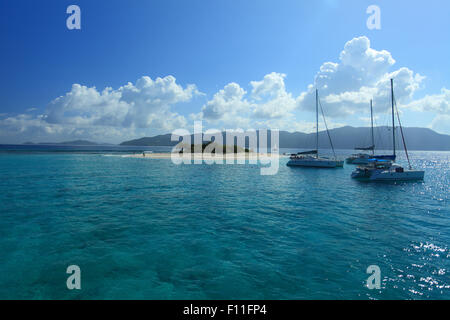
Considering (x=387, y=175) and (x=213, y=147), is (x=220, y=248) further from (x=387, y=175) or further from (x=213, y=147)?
(x=213, y=147)

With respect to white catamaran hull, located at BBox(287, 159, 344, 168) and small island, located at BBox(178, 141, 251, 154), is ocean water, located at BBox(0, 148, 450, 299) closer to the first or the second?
white catamaran hull, located at BBox(287, 159, 344, 168)

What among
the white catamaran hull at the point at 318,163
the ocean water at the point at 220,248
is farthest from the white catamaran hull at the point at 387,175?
the white catamaran hull at the point at 318,163

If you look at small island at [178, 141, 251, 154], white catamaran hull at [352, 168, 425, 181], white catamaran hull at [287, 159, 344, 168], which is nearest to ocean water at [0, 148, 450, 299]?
white catamaran hull at [352, 168, 425, 181]

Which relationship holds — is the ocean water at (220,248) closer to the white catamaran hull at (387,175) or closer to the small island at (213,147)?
the white catamaran hull at (387,175)

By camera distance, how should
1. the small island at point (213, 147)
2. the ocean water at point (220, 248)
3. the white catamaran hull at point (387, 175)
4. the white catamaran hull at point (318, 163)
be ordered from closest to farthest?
the ocean water at point (220, 248), the white catamaran hull at point (387, 175), the white catamaran hull at point (318, 163), the small island at point (213, 147)

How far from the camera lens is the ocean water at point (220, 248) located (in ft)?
26.8

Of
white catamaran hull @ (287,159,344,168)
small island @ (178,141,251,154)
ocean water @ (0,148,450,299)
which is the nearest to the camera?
ocean water @ (0,148,450,299)

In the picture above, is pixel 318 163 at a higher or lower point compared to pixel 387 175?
higher

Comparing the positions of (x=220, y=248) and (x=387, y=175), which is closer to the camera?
(x=220, y=248)

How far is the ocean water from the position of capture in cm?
816

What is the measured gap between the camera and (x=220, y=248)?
450 inches

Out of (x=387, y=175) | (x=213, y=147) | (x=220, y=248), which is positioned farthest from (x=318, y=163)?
(x=213, y=147)
